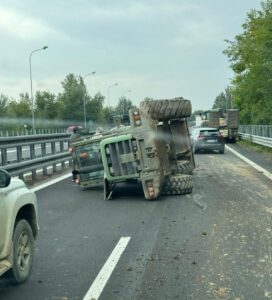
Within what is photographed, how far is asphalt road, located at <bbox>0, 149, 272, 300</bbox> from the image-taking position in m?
5.00

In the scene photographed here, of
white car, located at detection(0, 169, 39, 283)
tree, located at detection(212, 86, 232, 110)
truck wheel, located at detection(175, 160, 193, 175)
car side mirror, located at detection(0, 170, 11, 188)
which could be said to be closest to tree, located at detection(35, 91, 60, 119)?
tree, located at detection(212, 86, 232, 110)

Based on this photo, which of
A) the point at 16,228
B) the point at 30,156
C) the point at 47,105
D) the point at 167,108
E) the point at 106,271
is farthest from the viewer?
the point at 47,105

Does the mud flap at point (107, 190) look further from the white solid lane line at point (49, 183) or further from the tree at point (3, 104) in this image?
the tree at point (3, 104)

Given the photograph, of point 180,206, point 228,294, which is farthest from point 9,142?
point 228,294

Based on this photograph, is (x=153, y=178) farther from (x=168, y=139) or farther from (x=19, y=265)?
(x=19, y=265)

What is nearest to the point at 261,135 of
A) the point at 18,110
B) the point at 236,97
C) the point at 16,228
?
the point at 236,97

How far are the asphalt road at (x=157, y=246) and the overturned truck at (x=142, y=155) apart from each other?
38 cm

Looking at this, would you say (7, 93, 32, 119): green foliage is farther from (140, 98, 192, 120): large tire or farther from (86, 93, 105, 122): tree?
(140, 98, 192, 120): large tire

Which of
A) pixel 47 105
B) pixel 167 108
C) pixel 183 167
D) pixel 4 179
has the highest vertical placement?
pixel 47 105

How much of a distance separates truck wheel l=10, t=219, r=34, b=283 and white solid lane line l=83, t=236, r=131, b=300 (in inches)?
28.2

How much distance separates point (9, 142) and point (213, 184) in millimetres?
5137

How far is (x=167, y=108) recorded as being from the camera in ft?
38.2

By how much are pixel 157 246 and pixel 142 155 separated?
4.15 m

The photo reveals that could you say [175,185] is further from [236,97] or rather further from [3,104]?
[3,104]
